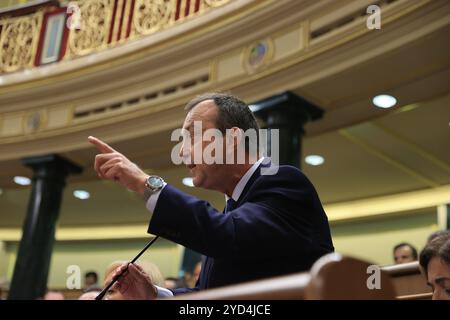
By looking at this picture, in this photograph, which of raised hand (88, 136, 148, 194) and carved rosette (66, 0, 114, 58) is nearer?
raised hand (88, 136, 148, 194)

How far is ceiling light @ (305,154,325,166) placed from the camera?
742 centimetres

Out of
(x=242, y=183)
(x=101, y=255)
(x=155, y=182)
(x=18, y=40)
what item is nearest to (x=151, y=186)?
(x=155, y=182)

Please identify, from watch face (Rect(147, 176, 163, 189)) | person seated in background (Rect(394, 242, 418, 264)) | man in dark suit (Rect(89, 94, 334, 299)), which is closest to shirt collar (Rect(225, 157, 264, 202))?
man in dark suit (Rect(89, 94, 334, 299))

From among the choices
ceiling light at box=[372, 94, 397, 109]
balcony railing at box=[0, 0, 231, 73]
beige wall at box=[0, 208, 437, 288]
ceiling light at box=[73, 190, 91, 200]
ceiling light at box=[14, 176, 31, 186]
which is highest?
balcony railing at box=[0, 0, 231, 73]

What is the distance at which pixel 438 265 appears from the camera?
2145mm

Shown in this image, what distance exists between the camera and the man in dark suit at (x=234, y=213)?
4.92ft

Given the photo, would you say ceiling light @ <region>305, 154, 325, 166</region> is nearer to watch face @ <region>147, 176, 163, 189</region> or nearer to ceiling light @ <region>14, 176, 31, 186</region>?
ceiling light @ <region>14, 176, 31, 186</region>

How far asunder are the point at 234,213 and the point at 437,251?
1.01 metres

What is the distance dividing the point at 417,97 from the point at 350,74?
0.71m

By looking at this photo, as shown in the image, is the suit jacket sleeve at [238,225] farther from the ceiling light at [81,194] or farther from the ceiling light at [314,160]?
the ceiling light at [81,194]

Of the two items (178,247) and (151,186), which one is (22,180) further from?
(151,186)

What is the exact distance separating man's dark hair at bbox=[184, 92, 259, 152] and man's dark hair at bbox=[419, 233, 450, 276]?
32.9 inches

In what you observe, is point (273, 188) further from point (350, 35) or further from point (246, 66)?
point (246, 66)
